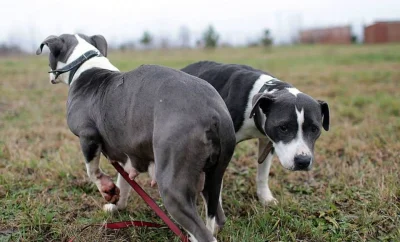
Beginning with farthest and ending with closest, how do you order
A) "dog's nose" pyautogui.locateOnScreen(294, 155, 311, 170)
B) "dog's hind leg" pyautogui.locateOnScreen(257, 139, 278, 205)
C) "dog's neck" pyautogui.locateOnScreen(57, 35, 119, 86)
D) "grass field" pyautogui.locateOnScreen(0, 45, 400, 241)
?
"dog's hind leg" pyautogui.locateOnScreen(257, 139, 278, 205)
"dog's neck" pyautogui.locateOnScreen(57, 35, 119, 86)
"grass field" pyautogui.locateOnScreen(0, 45, 400, 241)
"dog's nose" pyautogui.locateOnScreen(294, 155, 311, 170)

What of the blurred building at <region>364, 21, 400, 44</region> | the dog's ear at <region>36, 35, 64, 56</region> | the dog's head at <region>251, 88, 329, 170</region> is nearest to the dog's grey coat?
the dog's head at <region>251, 88, 329, 170</region>

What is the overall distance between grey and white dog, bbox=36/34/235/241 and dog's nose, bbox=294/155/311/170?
2.21 ft

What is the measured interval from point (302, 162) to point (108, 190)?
157 cm

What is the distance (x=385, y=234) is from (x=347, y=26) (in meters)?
53.4

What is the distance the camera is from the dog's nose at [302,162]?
10.6 ft

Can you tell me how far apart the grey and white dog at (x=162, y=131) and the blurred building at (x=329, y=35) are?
49685 mm

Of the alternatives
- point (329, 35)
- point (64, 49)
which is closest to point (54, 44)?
point (64, 49)

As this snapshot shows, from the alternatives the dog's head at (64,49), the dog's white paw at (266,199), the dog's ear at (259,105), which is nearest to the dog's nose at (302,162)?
the dog's ear at (259,105)

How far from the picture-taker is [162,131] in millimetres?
2600

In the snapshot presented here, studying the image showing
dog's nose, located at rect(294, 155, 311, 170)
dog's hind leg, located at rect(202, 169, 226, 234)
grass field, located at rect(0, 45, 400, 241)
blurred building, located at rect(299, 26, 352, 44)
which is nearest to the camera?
dog's hind leg, located at rect(202, 169, 226, 234)

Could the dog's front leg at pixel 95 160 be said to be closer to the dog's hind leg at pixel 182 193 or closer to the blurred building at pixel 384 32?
the dog's hind leg at pixel 182 193

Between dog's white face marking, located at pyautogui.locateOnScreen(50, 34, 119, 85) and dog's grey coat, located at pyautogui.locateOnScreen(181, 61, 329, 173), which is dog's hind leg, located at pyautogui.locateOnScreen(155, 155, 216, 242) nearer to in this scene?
dog's grey coat, located at pyautogui.locateOnScreen(181, 61, 329, 173)

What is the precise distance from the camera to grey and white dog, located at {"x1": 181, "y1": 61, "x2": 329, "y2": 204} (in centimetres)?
334

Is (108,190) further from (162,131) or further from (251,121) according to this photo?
(251,121)
